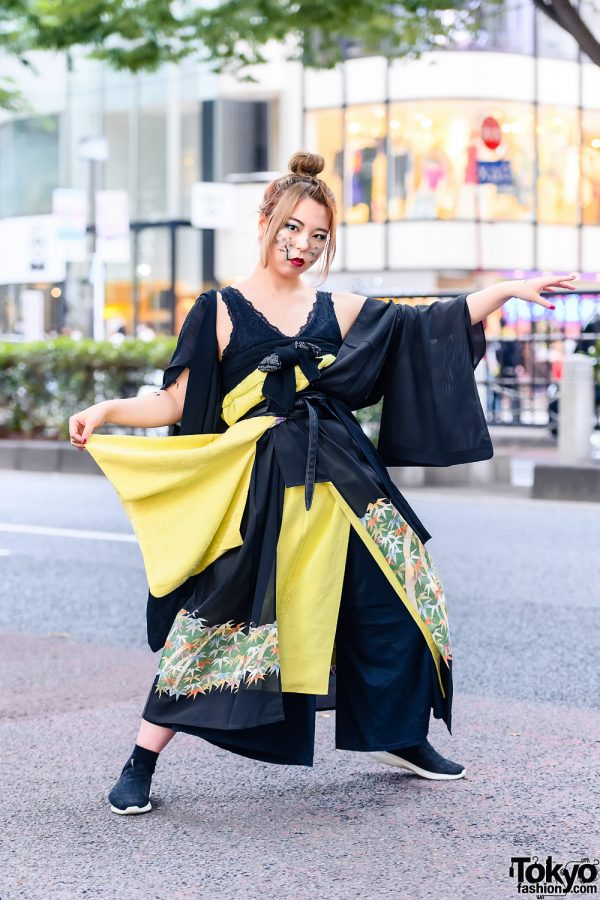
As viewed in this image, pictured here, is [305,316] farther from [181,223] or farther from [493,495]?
[181,223]

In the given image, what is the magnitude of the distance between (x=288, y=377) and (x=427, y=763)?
1.22 m

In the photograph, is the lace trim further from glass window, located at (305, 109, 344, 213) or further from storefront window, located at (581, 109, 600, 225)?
storefront window, located at (581, 109, 600, 225)

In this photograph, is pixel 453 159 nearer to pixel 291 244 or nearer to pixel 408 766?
pixel 291 244

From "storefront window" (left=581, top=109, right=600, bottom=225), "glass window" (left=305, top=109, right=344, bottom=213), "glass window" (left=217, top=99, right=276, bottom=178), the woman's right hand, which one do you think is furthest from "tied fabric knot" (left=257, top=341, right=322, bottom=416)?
"glass window" (left=217, top=99, right=276, bottom=178)

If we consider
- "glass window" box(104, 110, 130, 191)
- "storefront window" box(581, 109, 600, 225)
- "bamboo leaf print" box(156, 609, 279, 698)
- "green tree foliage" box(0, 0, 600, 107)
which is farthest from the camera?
"glass window" box(104, 110, 130, 191)

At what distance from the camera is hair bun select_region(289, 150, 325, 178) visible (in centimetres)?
378

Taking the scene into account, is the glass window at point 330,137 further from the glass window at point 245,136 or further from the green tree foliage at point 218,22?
the green tree foliage at point 218,22

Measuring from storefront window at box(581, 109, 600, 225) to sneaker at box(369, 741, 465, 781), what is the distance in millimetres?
27560

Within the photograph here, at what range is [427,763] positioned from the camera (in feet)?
12.9

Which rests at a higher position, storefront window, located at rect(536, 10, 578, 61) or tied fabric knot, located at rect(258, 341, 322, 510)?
storefront window, located at rect(536, 10, 578, 61)

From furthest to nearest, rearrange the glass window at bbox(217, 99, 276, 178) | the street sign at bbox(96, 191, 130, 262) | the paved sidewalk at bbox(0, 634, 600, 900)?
the glass window at bbox(217, 99, 276, 178)
the street sign at bbox(96, 191, 130, 262)
the paved sidewalk at bbox(0, 634, 600, 900)

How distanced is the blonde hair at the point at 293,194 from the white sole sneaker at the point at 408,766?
144cm

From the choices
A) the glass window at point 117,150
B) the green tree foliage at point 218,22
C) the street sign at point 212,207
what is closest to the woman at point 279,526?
the green tree foliage at point 218,22

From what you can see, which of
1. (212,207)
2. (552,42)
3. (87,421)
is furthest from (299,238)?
(552,42)
